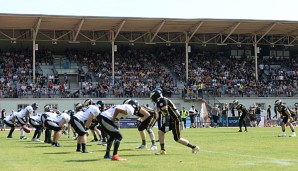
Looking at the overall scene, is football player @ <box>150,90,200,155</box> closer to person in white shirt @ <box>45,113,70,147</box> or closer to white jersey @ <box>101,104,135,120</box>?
white jersey @ <box>101,104,135,120</box>

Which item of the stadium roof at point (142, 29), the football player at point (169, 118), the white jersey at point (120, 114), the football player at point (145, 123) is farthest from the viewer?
the stadium roof at point (142, 29)

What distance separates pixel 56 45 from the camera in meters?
61.2

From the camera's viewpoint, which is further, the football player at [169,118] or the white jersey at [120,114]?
the football player at [169,118]

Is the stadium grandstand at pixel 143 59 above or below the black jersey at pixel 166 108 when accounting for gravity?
above

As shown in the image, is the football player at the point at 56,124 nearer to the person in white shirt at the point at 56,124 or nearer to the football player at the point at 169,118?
the person in white shirt at the point at 56,124

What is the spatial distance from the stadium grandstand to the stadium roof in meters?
0.10

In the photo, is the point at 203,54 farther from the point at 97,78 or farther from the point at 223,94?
the point at 97,78

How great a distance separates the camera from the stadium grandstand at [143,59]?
2121 inches

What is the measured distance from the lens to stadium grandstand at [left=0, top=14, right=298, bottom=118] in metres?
53.9

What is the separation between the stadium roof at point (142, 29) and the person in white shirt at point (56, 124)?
Answer: 96.9ft

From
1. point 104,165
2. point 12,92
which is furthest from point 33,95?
point 104,165

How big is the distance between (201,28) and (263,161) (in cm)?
4450

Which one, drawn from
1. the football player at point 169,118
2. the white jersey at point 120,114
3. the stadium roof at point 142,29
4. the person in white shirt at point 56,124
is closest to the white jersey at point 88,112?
the white jersey at point 120,114

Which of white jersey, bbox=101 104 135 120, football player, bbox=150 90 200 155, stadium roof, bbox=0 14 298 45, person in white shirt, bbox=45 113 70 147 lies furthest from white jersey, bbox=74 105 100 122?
stadium roof, bbox=0 14 298 45
